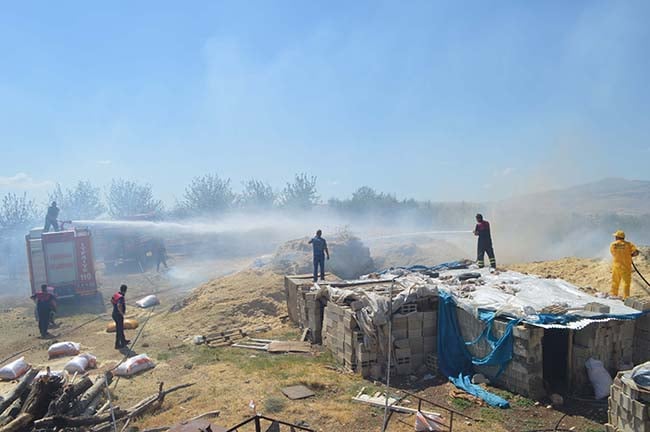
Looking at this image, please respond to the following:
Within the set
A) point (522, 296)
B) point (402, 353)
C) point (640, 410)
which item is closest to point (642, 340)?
point (522, 296)

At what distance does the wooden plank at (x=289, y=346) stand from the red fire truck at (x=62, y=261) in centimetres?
1012

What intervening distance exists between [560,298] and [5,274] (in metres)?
33.7

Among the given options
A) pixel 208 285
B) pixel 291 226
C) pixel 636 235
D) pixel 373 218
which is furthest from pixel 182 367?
pixel 373 218

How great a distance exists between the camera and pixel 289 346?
11055 mm

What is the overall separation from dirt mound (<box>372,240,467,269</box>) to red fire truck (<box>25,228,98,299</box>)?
12961mm

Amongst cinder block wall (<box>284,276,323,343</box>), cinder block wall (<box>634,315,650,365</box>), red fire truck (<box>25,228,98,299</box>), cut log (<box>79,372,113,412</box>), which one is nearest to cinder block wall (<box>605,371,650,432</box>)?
cinder block wall (<box>634,315,650,365</box>)

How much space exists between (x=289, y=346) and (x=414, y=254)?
47.6ft

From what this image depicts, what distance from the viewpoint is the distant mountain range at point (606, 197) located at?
231 ft

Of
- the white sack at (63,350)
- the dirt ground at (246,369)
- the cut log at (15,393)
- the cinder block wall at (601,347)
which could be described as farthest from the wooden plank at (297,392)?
the white sack at (63,350)

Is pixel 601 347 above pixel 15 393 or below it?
above

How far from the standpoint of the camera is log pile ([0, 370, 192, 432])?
21.3 feet

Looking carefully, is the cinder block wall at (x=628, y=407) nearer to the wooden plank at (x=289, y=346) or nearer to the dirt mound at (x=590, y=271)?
the wooden plank at (x=289, y=346)

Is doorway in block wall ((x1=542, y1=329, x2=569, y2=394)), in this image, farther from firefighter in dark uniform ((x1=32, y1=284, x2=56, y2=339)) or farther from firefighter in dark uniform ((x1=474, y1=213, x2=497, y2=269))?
firefighter in dark uniform ((x1=32, y1=284, x2=56, y2=339))

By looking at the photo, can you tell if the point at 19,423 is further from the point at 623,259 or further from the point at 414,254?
the point at 414,254
